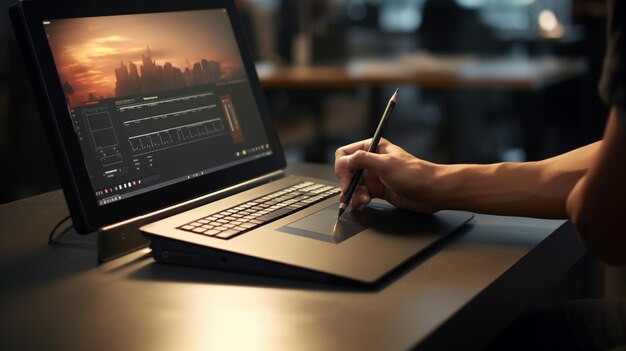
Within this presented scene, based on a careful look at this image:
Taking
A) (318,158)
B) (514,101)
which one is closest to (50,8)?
(318,158)

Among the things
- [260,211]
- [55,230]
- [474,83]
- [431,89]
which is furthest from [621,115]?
[431,89]

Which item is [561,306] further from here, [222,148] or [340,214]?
[222,148]

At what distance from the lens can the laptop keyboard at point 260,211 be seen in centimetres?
90

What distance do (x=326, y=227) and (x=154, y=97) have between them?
29cm

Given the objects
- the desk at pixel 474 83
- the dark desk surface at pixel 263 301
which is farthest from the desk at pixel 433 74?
the dark desk surface at pixel 263 301

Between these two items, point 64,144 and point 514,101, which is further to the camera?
point 514,101

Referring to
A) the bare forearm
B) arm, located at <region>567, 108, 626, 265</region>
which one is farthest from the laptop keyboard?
arm, located at <region>567, 108, 626, 265</region>

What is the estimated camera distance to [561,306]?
1.04m

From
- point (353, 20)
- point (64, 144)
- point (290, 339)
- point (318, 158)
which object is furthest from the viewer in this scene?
point (353, 20)

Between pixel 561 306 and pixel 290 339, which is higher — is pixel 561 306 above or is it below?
below

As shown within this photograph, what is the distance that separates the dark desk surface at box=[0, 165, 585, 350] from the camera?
672 millimetres

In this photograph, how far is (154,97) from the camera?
3.33 feet

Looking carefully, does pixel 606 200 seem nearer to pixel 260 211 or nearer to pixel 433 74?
pixel 260 211

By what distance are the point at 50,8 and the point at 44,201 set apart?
0.36 meters
